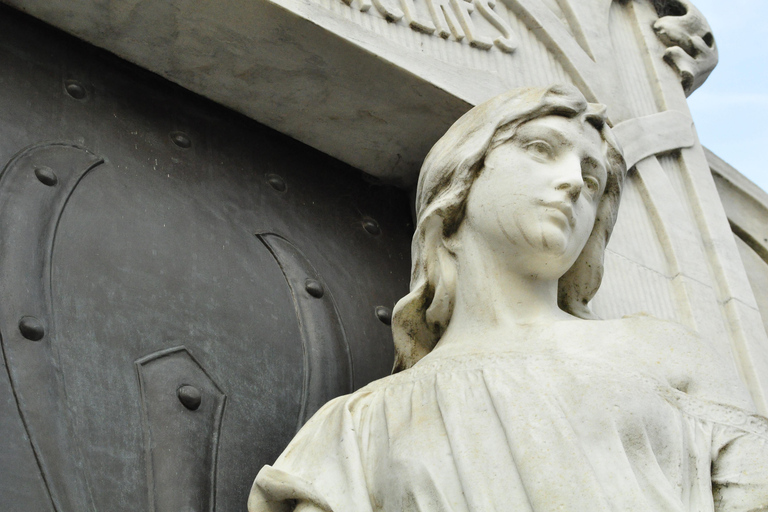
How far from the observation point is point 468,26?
142 inches

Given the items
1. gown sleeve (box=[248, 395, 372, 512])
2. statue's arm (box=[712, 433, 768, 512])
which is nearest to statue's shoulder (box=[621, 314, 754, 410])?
statue's arm (box=[712, 433, 768, 512])

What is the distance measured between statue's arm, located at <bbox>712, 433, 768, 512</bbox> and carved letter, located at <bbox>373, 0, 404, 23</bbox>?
1640 mm

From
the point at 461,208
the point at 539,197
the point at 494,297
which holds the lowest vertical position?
the point at 494,297

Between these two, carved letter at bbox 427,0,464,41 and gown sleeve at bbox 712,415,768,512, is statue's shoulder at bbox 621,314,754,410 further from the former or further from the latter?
carved letter at bbox 427,0,464,41

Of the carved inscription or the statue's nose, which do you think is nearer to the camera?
the statue's nose

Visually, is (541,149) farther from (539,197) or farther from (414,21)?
(414,21)

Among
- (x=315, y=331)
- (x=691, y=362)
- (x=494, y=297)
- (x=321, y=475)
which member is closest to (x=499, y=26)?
(x=315, y=331)

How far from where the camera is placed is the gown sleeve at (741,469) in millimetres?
2258

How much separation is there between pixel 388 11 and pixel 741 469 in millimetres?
1716

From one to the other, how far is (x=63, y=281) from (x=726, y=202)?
2.79 meters

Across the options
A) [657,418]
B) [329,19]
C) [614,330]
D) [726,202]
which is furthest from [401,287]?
[726,202]

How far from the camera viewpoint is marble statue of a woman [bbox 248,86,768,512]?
2.25 metres

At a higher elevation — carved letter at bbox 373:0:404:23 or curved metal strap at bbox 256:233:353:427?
carved letter at bbox 373:0:404:23

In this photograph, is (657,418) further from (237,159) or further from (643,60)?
(643,60)
